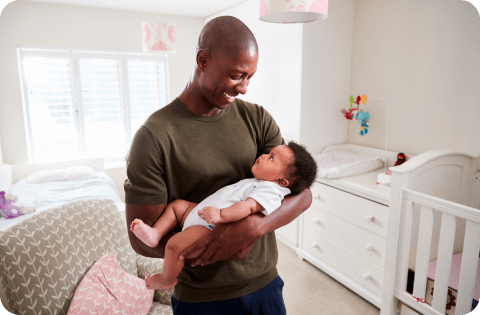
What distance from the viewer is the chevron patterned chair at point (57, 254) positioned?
1217mm

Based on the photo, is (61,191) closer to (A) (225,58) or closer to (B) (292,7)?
(B) (292,7)

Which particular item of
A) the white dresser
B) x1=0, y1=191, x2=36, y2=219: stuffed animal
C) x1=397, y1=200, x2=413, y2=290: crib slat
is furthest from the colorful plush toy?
x1=0, y1=191, x2=36, y2=219: stuffed animal

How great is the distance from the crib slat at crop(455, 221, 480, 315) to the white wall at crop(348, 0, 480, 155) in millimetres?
953

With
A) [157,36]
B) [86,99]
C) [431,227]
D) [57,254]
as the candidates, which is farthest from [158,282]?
[86,99]

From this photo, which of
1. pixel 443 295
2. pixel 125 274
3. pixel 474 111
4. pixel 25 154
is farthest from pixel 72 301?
pixel 25 154

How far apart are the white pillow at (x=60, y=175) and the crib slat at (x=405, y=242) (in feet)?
10.3

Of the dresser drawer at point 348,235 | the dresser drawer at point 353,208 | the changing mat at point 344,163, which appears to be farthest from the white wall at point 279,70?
the dresser drawer at point 348,235

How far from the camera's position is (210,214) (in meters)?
0.76

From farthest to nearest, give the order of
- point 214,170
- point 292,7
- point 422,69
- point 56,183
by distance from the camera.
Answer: point 56,183 → point 422,69 → point 292,7 → point 214,170

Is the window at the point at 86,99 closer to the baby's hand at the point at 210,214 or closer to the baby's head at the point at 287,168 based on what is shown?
the baby's head at the point at 287,168

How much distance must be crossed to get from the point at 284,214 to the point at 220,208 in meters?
0.18

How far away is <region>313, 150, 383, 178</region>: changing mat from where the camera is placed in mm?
2317

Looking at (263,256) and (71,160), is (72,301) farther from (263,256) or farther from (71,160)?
(71,160)

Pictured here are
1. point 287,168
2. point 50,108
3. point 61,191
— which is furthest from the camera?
point 50,108
